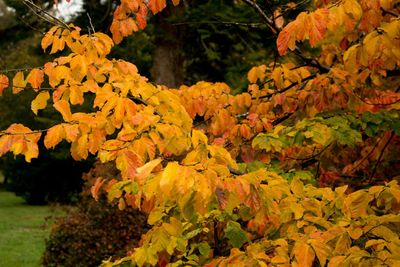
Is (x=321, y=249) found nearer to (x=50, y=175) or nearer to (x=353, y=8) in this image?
(x=353, y=8)

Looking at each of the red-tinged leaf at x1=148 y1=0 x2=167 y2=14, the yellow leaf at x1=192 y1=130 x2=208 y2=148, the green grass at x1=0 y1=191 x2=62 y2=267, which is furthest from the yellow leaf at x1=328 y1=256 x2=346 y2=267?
the green grass at x1=0 y1=191 x2=62 y2=267

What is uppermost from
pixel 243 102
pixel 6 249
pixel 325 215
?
pixel 243 102

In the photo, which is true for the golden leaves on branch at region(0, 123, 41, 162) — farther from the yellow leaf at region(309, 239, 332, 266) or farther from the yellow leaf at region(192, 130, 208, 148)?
the yellow leaf at region(309, 239, 332, 266)

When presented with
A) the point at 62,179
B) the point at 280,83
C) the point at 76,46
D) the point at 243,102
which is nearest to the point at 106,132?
the point at 76,46

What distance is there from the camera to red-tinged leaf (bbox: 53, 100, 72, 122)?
8.68ft

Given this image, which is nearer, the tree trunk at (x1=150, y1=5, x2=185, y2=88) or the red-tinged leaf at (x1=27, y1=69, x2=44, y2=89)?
the red-tinged leaf at (x1=27, y1=69, x2=44, y2=89)

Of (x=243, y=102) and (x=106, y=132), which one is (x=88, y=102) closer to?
(x=243, y=102)

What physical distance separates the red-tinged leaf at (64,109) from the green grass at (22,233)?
24.4ft

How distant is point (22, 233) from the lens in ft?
51.7

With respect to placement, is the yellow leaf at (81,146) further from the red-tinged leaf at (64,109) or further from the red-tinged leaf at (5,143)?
the red-tinged leaf at (5,143)

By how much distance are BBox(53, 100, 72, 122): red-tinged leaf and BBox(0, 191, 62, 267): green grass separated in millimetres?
7431

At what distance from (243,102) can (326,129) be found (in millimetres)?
971

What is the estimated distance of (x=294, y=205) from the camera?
283 cm

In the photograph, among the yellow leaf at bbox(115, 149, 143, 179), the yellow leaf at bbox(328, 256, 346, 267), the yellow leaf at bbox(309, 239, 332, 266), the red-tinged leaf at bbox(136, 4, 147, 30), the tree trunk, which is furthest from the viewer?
the tree trunk
